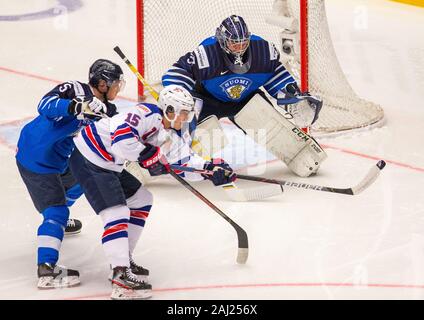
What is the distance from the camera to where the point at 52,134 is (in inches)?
181

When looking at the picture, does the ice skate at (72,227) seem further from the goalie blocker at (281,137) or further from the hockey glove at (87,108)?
the goalie blocker at (281,137)

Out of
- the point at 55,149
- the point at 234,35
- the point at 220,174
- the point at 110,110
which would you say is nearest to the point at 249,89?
the point at 234,35

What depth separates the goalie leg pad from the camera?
18.8ft

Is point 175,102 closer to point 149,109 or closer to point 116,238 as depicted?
point 149,109

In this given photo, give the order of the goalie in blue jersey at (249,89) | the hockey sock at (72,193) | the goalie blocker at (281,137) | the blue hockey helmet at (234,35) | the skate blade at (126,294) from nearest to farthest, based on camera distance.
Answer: the skate blade at (126,294)
the hockey sock at (72,193)
the blue hockey helmet at (234,35)
the goalie in blue jersey at (249,89)
the goalie blocker at (281,137)

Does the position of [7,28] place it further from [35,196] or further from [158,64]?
[35,196]

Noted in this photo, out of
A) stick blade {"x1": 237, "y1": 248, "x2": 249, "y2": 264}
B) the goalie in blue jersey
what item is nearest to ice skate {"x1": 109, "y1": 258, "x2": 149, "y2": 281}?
stick blade {"x1": 237, "y1": 248, "x2": 249, "y2": 264}

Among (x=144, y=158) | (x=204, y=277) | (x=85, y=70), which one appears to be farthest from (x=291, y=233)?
(x=85, y=70)

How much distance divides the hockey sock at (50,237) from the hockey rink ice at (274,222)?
0.42 feet

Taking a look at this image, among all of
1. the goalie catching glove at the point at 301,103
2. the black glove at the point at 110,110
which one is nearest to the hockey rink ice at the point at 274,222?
the goalie catching glove at the point at 301,103

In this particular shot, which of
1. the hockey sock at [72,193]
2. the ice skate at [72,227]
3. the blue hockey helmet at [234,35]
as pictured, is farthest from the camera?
the blue hockey helmet at [234,35]

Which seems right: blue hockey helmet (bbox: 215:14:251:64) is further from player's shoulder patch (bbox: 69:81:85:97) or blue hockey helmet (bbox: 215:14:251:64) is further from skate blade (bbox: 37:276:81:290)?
skate blade (bbox: 37:276:81:290)

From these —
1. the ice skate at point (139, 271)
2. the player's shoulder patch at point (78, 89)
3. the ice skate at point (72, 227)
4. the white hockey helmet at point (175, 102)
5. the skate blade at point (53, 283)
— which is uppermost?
the white hockey helmet at point (175, 102)

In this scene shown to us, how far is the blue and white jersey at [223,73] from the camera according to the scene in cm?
557
